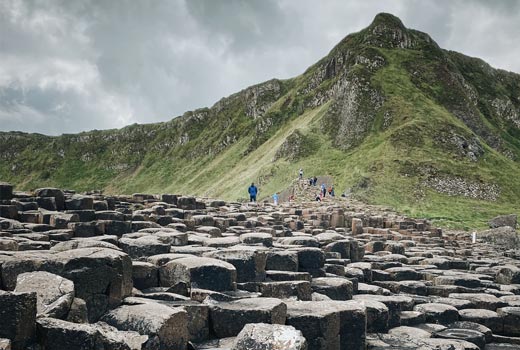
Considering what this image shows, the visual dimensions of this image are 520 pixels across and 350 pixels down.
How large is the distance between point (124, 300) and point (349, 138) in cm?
6650

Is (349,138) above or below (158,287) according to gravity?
above

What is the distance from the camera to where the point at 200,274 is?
Result: 7.73 m

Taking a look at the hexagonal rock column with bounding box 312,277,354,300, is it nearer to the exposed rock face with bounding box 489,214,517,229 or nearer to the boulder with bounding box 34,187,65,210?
the boulder with bounding box 34,187,65,210

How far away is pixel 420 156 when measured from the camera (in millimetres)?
58062

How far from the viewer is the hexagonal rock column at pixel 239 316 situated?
21.1ft

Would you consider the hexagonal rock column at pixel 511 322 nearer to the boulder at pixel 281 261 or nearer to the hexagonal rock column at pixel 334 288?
the hexagonal rock column at pixel 334 288

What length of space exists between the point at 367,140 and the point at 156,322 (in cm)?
6499

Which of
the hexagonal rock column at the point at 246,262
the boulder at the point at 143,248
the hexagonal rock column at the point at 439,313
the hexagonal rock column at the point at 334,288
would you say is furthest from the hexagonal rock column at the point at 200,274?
the hexagonal rock column at the point at 439,313

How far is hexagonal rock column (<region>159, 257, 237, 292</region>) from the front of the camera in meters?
7.71

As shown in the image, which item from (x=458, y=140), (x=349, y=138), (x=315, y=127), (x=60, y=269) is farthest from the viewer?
(x=315, y=127)

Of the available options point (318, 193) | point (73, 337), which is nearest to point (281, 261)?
point (73, 337)

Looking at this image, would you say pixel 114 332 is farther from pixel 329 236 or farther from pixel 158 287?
pixel 329 236

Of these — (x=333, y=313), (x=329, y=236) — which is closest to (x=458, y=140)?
(x=329, y=236)

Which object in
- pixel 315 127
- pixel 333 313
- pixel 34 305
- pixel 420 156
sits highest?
pixel 315 127
